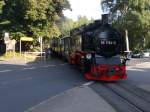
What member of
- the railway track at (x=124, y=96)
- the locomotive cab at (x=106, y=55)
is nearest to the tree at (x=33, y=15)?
the locomotive cab at (x=106, y=55)

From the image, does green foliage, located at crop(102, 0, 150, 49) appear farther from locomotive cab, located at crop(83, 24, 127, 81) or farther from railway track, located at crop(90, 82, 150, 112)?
railway track, located at crop(90, 82, 150, 112)

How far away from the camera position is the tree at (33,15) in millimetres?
58719

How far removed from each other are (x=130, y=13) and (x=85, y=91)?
6154 centimetres

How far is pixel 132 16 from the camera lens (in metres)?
79.9

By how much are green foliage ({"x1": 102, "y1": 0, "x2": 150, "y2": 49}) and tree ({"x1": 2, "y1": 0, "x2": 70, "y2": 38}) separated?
59.8 ft

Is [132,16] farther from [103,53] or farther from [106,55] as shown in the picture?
[106,55]

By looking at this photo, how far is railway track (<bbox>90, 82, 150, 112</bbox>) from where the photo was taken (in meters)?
15.4

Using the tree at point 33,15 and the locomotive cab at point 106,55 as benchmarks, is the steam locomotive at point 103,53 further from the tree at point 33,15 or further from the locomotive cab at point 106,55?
the tree at point 33,15

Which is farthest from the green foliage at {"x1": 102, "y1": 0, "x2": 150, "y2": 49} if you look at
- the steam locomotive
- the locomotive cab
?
the locomotive cab

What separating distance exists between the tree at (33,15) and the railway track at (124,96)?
1399 inches

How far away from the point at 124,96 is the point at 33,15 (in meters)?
40.7

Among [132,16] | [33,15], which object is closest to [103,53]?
[33,15]

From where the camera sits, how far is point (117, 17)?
84375 millimetres

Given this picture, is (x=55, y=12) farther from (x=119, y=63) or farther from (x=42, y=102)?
(x=42, y=102)
